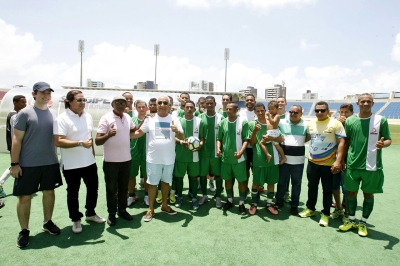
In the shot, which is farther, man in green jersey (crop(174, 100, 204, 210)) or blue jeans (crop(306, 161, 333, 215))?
man in green jersey (crop(174, 100, 204, 210))

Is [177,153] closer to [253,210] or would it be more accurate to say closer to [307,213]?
[253,210]

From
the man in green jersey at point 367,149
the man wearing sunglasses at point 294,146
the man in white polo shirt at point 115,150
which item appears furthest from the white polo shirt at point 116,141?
the man in green jersey at point 367,149

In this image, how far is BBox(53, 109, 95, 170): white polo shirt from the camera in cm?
341

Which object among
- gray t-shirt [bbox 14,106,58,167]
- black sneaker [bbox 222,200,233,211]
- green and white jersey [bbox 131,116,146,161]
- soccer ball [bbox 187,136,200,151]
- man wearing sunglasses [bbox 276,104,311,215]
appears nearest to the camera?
gray t-shirt [bbox 14,106,58,167]

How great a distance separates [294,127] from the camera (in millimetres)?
4535

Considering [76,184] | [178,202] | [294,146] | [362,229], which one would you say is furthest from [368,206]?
[76,184]

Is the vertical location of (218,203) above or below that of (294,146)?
below

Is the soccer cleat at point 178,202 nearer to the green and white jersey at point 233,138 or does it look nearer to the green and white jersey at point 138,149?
the green and white jersey at point 138,149

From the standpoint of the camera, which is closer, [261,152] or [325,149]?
[325,149]

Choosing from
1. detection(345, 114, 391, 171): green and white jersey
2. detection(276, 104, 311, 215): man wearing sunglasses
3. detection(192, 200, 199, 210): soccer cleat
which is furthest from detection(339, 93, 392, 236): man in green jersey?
detection(192, 200, 199, 210): soccer cleat

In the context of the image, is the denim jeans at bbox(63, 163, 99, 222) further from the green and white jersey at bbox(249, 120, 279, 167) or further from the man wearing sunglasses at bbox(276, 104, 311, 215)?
the man wearing sunglasses at bbox(276, 104, 311, 215)

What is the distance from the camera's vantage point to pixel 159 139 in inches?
165

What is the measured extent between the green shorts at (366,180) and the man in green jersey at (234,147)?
1679 millimetres

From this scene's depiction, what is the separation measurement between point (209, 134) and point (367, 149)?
2601mm
